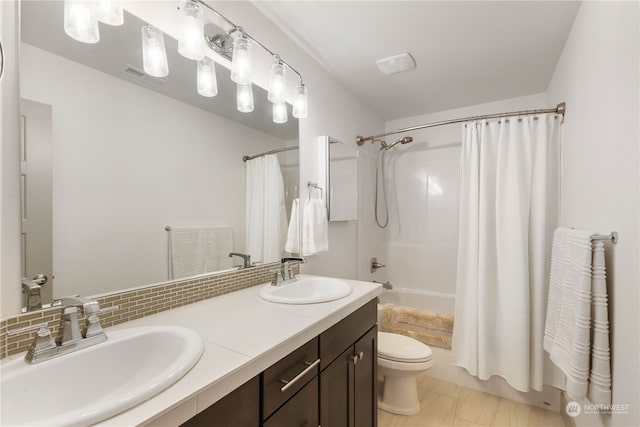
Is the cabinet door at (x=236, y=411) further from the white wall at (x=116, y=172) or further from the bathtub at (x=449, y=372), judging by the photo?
the bathtub at (x=449, y=372)

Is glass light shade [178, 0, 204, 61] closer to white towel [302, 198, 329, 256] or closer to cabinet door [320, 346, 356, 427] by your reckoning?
white towel [302, 198, 329, 256]

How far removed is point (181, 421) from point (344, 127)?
2159 mm

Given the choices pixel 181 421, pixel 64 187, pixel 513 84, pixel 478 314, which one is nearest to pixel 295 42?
pixel 64 187

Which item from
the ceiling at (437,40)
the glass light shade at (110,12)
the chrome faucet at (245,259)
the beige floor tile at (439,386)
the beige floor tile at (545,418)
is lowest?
the beige floor tile at (439,386)

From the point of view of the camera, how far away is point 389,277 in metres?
3.08

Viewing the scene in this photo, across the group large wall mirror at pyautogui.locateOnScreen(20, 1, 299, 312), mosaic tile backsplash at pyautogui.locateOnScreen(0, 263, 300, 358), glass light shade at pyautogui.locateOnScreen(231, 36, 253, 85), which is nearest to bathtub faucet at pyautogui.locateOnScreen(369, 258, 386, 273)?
mosaic tile backsplash at pyautogui.locateOnScreen(0, 263, 300, 358)

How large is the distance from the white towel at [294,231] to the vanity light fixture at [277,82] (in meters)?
0.62

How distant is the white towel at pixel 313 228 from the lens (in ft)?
5.80

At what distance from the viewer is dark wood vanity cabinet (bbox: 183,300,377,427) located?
744 mm

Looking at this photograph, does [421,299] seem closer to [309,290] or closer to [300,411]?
[309,290]

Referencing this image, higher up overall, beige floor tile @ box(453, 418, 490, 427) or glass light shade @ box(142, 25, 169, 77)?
glass light shade @ box(142, 25, 169, 77)

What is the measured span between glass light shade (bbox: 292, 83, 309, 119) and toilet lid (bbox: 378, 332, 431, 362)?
1.66 meters

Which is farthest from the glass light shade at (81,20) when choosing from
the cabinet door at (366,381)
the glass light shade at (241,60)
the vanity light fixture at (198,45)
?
the cabinet door at (366,381)

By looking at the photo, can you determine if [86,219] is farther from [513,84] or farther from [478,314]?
[513,84]
